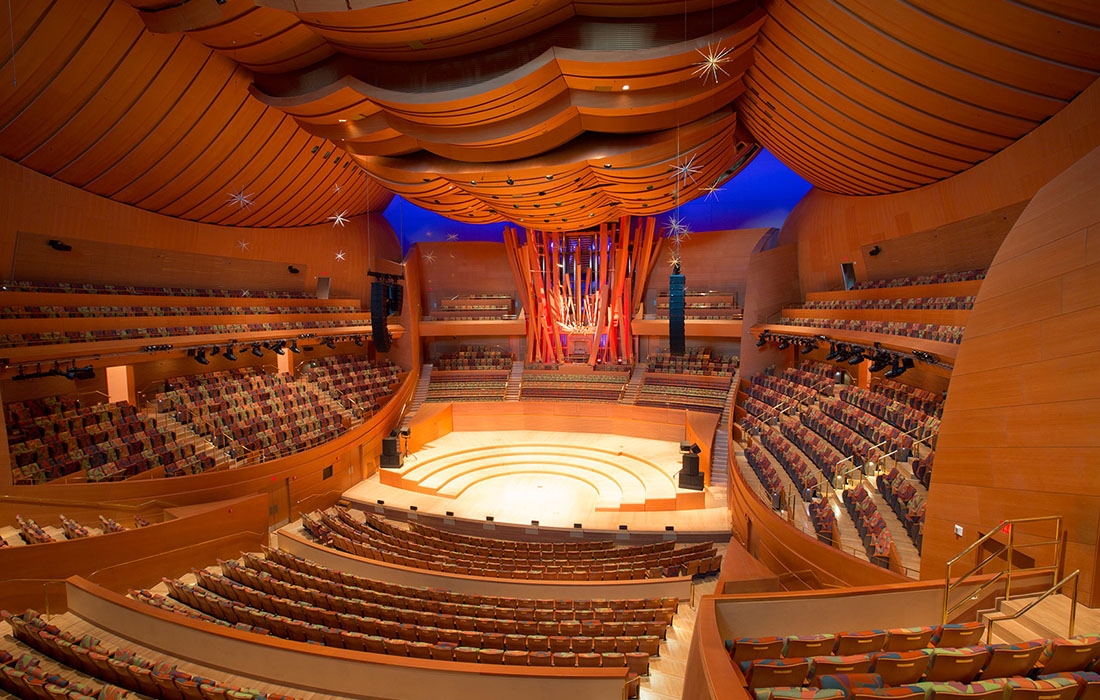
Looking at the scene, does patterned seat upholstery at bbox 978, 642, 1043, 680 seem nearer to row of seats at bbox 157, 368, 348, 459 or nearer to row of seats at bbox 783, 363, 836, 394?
row of seats at bbox 783, 363, 836, 394

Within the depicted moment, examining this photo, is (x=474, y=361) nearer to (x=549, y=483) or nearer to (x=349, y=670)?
(x=549, y=483)

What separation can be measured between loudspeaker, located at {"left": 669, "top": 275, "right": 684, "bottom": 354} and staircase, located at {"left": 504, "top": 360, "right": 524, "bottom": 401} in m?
9.00

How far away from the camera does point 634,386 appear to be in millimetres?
17812

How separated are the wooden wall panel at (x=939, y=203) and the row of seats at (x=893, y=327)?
1519 mm

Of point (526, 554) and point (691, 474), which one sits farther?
point (691, 474)

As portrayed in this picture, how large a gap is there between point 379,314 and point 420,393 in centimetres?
649

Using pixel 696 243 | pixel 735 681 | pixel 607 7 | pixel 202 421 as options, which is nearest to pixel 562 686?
pixel 735 681

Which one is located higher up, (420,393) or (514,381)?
(514,381)

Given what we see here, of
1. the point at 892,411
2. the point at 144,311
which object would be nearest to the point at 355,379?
the point at 144,311

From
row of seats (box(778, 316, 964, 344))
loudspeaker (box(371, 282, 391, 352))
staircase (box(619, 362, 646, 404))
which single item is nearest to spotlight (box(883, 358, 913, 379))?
row of seats (box(778, 316, 964, 344))

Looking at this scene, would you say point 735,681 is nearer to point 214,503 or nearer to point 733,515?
→ point 733,515

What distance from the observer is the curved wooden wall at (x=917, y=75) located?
5141 millimetres

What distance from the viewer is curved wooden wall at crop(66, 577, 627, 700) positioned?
3.77m

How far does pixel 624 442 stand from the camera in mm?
15617
